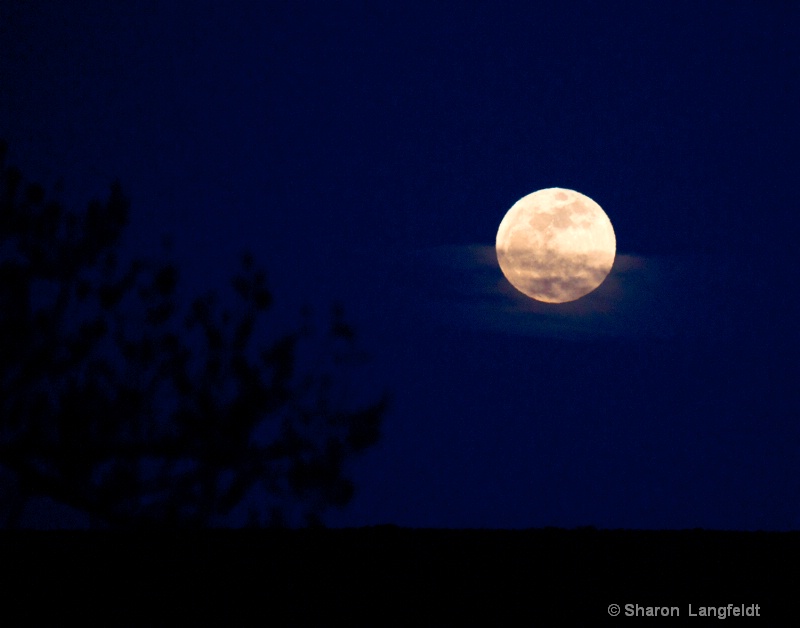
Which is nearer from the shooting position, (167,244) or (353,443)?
(167,244)

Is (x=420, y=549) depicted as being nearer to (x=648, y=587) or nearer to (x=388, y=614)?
(x=388, y=614)

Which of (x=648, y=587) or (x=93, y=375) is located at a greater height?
(x=93, y=375)

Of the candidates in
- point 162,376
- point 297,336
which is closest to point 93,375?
point 162,376

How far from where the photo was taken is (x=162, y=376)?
10492 millimetres

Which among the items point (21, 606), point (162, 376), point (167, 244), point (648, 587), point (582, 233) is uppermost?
point (582, 233)

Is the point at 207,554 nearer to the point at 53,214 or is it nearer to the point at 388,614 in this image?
the point at 388,614

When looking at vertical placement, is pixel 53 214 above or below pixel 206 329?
above

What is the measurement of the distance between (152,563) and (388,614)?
1.21 meters

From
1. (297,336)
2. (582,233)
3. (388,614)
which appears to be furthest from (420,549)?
(582,233)

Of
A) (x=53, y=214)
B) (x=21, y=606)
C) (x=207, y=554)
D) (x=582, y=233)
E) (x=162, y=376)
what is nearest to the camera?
(x=21, y=606)

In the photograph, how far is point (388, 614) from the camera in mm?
3863

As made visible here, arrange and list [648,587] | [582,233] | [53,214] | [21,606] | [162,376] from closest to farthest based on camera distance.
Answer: [21,606] < [648,587] < [53,214] < [162,376] < [582,233]

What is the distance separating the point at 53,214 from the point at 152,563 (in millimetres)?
6460

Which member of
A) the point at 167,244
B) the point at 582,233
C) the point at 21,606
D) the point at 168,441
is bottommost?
the point at 21,606
